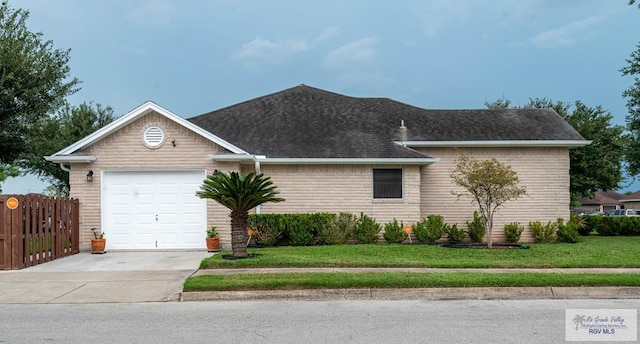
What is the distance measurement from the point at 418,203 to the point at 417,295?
8.76 metres

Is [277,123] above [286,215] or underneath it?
above

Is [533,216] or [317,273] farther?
[533,216]

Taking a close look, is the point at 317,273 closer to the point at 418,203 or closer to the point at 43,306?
the point at 43,306

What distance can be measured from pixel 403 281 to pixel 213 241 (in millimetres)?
7467

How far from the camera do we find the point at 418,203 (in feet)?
58.8

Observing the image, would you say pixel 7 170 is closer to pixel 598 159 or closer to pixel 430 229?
pixel 430 229

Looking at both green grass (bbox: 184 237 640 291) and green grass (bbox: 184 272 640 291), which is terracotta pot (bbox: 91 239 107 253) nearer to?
green grass (bbox: 184 237 640 291)

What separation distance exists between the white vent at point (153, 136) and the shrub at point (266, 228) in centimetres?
368

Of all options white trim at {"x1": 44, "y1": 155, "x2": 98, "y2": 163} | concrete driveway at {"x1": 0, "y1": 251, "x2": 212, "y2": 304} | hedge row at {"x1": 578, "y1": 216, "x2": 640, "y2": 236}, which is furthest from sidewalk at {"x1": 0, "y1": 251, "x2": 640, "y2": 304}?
hedge row at {"x1": 578, "y1": 216, "x2": 640, "y2": 236}

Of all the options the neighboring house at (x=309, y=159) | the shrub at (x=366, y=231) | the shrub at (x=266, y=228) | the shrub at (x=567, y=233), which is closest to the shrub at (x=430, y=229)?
the neighboring house at (x=309, y=159)

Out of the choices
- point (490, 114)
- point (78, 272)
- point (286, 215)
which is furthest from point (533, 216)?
point (78, 272)

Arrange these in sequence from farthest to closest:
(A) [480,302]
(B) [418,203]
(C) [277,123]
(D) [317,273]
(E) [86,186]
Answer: (C) [277,123], (B) [418,203], (E) [86,186], (D) [317,273], (A) [480,302]

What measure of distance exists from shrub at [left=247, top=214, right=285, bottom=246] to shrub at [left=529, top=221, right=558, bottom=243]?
8878 millimetres

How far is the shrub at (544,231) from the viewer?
18172 mm
